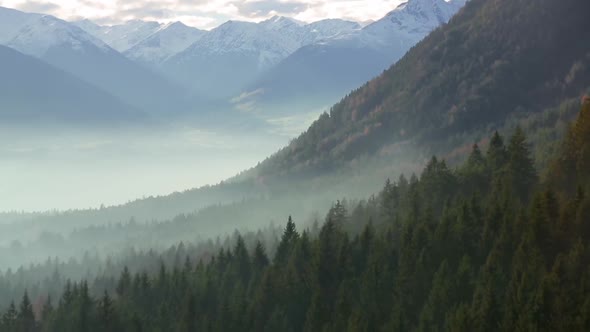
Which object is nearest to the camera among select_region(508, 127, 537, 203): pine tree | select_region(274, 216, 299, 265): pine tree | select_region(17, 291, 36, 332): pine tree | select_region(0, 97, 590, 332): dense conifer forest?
select_region(0, 97, 590, 332): dense conifer forest

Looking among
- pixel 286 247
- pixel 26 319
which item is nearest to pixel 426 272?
pixel 286 247

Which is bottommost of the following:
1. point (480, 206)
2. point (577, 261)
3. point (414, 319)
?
point (414, 319)

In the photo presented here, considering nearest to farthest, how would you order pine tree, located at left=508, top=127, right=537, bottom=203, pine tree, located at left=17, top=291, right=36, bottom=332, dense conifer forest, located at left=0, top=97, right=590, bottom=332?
dense conifer forest, located at left=0, top=97, right=590, bottom=332 → pine tree, located at left=508, top=127, right=537, bottom=203 → pine tree, located at left=17, top=291, right=36, bottom=332

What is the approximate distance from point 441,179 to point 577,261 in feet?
139

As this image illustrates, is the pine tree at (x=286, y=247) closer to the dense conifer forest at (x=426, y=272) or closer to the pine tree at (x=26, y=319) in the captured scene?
the dense conifer forest at (x=426, y=272)

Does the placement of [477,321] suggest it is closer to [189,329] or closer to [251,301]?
[251,301]

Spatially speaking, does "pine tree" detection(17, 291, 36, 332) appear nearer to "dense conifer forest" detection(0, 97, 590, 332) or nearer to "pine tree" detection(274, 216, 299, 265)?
"dense conifer forest" detection(0, 97, 590, 332)

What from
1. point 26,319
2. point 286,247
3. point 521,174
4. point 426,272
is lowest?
point 26,319

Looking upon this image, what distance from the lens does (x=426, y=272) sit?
8344cm

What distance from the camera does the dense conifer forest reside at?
65894 mm

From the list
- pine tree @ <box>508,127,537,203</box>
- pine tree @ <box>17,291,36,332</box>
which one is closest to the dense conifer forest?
pine tree @ <box>508,127,537,203</box>

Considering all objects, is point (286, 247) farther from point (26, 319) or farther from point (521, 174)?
point (26, 319)

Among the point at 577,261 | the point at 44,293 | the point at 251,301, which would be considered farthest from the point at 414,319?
the point at 44,293

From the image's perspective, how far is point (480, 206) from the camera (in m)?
89.0
